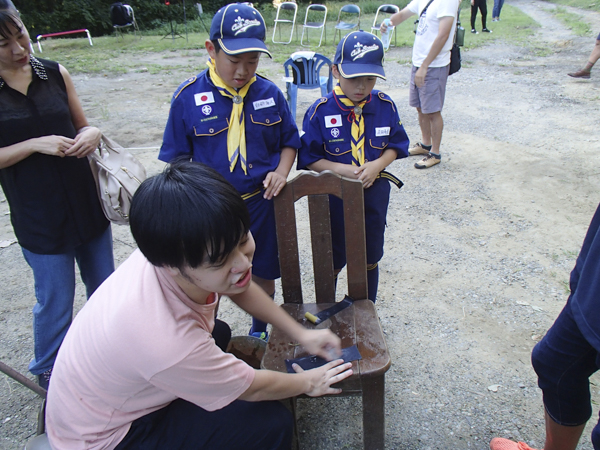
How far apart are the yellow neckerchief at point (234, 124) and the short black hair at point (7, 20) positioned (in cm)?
77

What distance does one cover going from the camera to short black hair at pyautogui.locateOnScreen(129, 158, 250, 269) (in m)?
1.10

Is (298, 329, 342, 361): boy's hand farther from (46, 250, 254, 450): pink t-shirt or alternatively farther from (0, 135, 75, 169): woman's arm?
(0, 135, 75, 169): woman's arm

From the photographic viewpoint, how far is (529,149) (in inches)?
188

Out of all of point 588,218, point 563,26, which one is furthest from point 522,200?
point 563,26

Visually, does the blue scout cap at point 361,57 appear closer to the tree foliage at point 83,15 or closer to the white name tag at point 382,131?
the white name tag at point 382,131

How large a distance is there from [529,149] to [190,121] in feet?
13.4

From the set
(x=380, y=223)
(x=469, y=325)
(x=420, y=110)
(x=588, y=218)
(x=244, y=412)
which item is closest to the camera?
(x=244, y=412)

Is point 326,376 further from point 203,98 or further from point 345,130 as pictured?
point 203,98

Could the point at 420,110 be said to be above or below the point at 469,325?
above

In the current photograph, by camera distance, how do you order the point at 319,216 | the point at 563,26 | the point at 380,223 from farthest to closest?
the point at 563,26 < the point at 380,223 < the point at 319,216

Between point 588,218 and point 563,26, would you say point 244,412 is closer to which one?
point 588,218

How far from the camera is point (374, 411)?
168cm

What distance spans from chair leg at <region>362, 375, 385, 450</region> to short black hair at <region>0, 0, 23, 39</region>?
1.85m

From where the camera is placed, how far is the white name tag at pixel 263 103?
2086 millimetres
